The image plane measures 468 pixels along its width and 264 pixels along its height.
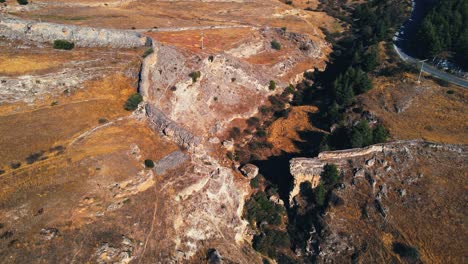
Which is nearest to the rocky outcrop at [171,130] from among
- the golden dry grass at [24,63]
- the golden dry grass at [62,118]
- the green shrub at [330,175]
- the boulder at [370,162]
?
the golden dry grass at [62,118]

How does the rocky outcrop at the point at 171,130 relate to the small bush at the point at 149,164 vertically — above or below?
above

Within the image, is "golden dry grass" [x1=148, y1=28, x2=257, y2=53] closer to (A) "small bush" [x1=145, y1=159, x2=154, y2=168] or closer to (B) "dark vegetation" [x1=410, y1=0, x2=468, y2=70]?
(A) "small bush" [x1=145, y1=159, x2=154, y2=168]

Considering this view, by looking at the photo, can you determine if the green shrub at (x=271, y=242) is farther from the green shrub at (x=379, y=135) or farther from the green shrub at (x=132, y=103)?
the green shrub at (x=132, y=103)

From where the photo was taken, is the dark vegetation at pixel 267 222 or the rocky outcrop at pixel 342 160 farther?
the rocky outcrop at pixel 342 160

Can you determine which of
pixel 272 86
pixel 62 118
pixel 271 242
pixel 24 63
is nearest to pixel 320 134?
pixel 272 86

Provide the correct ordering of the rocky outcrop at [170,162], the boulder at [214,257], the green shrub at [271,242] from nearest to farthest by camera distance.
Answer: the boulder at [214,257] → the rocky outcrop at [170,162] → the green shrub at [271,242]

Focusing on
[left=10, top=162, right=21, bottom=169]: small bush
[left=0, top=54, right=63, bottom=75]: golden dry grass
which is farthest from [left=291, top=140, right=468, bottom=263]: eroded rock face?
[left=0, top=54, right=63, bottom=75]: golden dry grass

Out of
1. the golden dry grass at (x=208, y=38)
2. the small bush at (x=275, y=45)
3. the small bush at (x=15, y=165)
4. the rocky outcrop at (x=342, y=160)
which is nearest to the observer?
the small bush at (x=15, y=165)

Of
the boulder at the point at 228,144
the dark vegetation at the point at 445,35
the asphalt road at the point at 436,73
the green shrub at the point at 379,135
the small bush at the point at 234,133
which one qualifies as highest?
the dark vegetation at the point at 445,35

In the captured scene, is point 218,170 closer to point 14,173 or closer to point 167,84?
point 167,84
